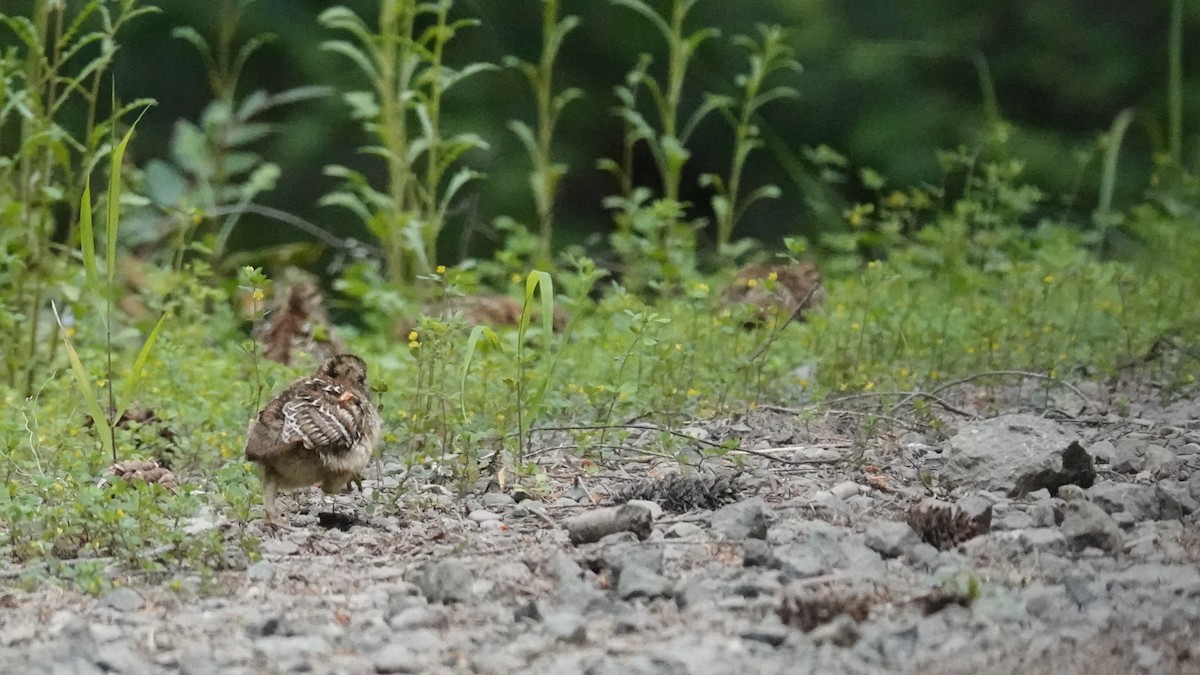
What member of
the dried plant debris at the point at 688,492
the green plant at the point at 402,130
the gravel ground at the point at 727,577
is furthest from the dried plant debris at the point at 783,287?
the dried plant debris at the point at 688,492

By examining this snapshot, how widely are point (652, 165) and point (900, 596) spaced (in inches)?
415

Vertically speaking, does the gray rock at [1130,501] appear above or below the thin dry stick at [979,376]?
above

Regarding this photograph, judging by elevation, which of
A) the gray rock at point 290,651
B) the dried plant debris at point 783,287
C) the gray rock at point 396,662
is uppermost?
the gray rock at point 396,662

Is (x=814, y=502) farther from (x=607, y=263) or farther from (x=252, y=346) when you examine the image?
(x=607, y=263)

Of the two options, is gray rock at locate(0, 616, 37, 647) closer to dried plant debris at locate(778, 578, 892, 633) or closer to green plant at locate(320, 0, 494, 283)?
dried plant debris at locate(778, 578, 892, 633)

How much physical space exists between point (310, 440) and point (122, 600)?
772 millimetres

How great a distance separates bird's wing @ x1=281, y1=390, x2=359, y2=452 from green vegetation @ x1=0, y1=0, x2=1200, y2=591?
192mm

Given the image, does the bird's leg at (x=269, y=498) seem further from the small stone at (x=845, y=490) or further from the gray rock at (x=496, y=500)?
the small stone at (x=845, y=490)

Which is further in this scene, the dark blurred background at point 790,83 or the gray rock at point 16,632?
the dark blurred background at point 790,83

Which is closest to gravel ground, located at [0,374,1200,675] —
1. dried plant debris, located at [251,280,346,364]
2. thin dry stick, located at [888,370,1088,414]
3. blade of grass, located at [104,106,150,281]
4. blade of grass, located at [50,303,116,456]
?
thin dry stick, located at [888,370,1088,414]

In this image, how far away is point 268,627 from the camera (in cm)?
347

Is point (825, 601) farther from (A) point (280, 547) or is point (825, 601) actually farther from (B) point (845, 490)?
(A) point (280, 547)

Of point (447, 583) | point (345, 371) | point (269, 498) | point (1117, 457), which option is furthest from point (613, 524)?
point (1117, 457)

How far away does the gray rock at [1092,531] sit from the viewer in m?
3.97
